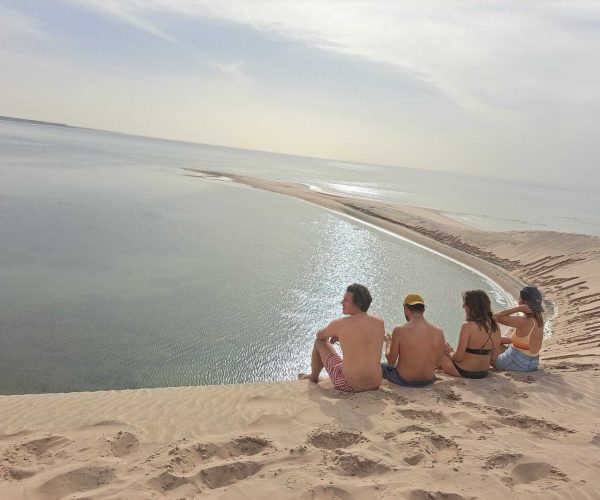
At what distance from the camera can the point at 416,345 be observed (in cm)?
552

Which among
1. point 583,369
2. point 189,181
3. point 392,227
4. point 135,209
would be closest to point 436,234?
point 392,227

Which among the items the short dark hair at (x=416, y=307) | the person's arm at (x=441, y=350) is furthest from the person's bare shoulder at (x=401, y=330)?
the person's arm at (x=441, y=350)

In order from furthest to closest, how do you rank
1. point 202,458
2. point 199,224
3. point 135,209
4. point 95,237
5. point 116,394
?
point 135,209
point 199,224
point 95,237
point 116,394
point 202,458

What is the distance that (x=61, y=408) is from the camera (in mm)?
5180

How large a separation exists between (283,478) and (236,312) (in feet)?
22.3

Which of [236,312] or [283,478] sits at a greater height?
[283,478]

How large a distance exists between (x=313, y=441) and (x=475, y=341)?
2.70 meters

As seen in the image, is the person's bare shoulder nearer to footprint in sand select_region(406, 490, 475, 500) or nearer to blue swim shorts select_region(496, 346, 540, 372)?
blue swim shorts select_region(496, 346, 540, 372)

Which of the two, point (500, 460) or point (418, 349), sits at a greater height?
point (418, 349)

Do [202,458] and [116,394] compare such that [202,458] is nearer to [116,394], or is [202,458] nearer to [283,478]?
[283,478]

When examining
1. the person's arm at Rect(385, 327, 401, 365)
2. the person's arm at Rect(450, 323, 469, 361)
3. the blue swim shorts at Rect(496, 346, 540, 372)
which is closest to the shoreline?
the blue swim shorts at Rect(496, 346, 540, 372)

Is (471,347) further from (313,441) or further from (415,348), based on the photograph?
(313,441)

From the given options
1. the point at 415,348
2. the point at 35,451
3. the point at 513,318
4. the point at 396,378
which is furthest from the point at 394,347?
the point at 35,451

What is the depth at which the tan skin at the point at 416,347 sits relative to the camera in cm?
551
